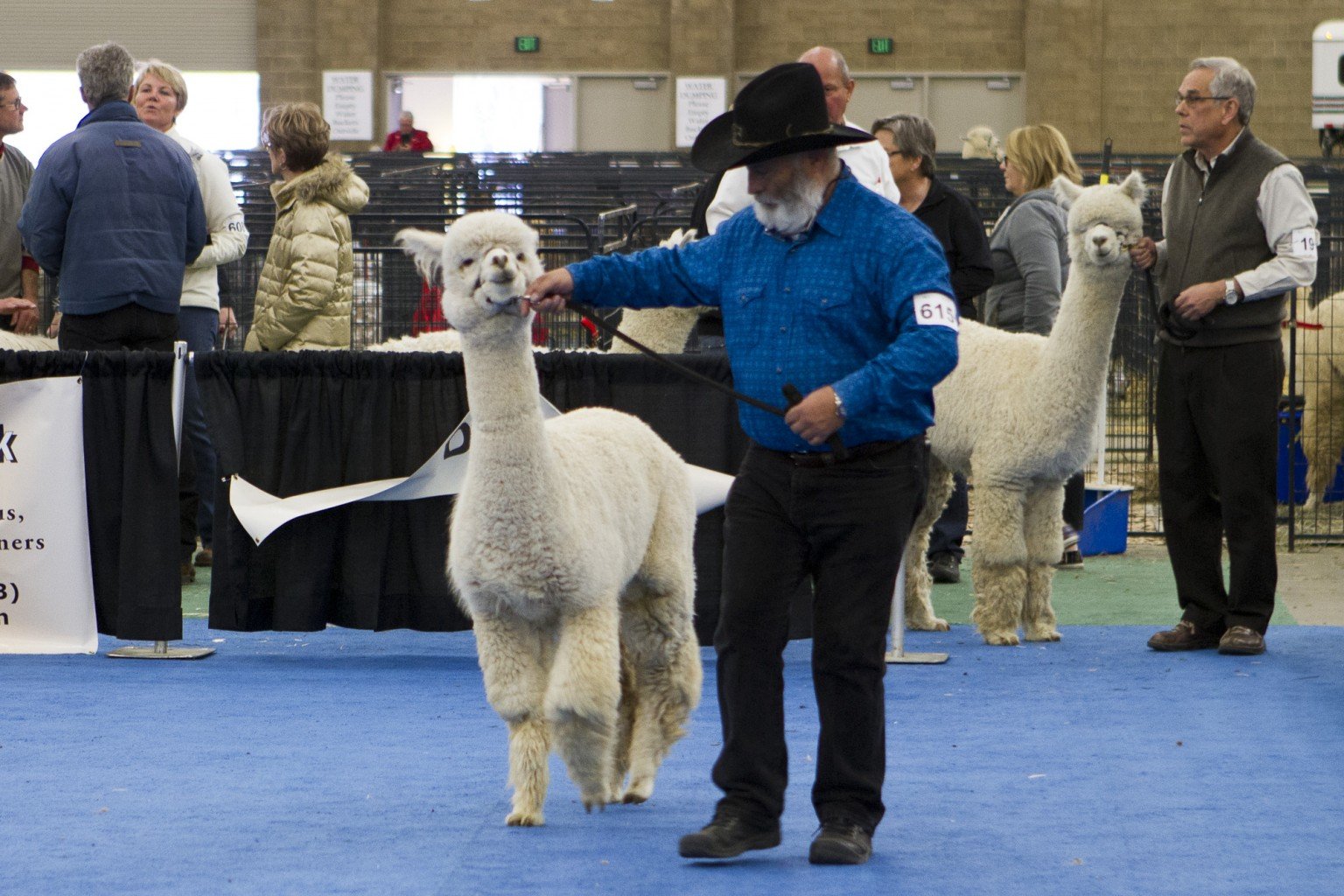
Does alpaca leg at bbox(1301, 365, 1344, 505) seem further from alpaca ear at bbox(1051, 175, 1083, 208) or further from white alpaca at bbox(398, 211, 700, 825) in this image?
white alpaca at bbox(398, 211, 700, 825)

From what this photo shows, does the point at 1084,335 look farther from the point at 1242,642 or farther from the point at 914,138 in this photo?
the point at 1242,642

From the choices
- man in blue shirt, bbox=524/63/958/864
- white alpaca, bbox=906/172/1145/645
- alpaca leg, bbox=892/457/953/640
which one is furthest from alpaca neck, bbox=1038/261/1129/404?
man in blue shirt, bbox=524/63/958/864

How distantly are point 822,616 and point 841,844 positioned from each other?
19.6 inches

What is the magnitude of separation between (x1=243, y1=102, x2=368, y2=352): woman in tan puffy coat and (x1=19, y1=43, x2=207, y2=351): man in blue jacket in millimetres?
421

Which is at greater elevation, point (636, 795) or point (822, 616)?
point (822, 616)

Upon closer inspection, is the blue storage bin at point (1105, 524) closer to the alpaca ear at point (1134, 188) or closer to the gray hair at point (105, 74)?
the alpaca ear at point (1134, 188)

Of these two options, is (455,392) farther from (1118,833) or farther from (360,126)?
(360,126)

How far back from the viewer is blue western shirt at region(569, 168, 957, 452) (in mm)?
3547

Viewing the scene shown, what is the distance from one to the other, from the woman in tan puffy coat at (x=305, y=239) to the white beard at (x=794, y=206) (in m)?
3.86

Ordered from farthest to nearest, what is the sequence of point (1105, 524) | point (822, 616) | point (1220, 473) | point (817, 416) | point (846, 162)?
point (1105, 524), point (1220, 473), point (846, 162), point (822, 616), point (817, 416)

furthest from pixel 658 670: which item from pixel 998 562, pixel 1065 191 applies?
pixel 1065 191

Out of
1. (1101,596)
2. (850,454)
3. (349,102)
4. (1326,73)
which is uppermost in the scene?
(1326,73)

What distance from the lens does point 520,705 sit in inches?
157

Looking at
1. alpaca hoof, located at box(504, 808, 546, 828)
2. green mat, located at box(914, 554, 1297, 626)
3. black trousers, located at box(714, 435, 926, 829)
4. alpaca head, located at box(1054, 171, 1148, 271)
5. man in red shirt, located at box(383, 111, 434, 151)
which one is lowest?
green mat, located at box(914, 554, 1297, 626)
